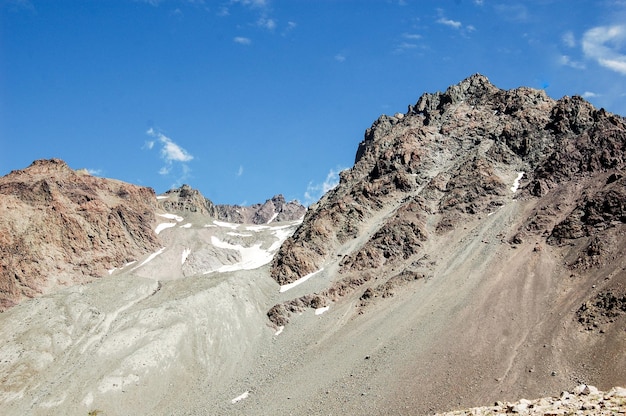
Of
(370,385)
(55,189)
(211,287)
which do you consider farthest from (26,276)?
(370,385)

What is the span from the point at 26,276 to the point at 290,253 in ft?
165

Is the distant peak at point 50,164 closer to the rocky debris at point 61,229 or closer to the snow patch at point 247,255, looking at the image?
the rocky debris at point 61,229

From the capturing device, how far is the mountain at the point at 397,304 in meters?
56.3

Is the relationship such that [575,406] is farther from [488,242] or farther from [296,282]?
[296,282]

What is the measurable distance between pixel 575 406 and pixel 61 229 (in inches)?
4316

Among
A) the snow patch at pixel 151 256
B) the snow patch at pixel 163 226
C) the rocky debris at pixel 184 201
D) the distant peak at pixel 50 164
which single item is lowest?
the snow patch at pixel 151 256

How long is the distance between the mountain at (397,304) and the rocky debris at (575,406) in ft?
0.79

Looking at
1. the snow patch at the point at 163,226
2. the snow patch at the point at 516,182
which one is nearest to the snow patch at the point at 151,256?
the snow patch at the point at 163,226

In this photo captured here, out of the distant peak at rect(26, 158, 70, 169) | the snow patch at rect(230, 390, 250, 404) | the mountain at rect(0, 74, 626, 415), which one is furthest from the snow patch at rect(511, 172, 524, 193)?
the distant peak at rect(26, 158, 70, 169)

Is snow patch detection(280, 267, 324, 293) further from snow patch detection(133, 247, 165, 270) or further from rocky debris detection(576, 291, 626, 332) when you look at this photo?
rocky debris detection(576, 291, 626, 332)

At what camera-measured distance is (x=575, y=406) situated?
837 inches

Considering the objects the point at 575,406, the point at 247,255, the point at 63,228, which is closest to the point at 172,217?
the point at 247,255

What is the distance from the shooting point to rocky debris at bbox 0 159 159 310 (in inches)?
3876

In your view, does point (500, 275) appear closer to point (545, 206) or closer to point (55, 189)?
point (545, 206)
